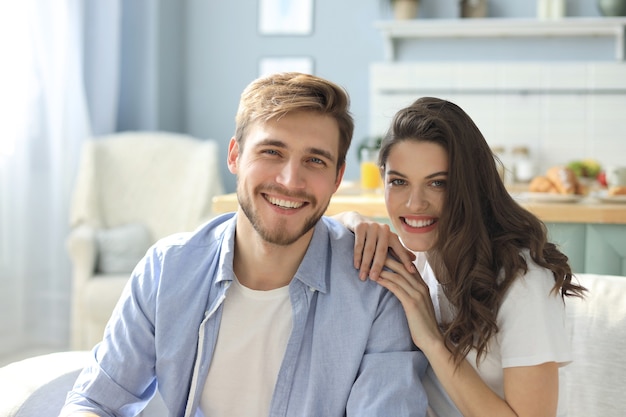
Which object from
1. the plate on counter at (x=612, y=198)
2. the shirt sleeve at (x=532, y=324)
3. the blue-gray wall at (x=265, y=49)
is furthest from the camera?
the blue-gray wall at (x=265, y=49)

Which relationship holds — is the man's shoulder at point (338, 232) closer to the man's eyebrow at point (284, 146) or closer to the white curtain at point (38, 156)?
the man's eyebrow at point (284, 146)

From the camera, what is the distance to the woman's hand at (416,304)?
1539 mm

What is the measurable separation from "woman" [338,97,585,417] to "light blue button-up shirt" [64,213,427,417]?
0.06m

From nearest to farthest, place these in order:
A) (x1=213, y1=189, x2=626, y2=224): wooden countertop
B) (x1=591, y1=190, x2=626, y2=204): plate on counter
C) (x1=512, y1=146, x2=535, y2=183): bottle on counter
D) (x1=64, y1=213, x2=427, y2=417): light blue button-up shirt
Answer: (x1=64, y1=213, x2=427, y2=417): light blue button-up shirt, (x1=213, y1=189, x2=626, y2=224): wooden countertop, (x1=591, y1=190, x2=626, y2=204): plate on counter, (x1=512, y1=146, x2=535, y2=183): bottle on counter

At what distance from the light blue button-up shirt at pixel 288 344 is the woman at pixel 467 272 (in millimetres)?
56

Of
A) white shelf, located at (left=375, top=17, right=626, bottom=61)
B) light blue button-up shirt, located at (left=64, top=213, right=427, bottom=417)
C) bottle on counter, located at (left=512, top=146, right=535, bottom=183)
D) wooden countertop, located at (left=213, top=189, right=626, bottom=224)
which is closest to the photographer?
light blue button-up shirt, located at (left=64, top=213, right=427, bottom=417)

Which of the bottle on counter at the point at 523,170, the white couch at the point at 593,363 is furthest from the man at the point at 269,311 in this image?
the bottle on counter at the point at 523,170

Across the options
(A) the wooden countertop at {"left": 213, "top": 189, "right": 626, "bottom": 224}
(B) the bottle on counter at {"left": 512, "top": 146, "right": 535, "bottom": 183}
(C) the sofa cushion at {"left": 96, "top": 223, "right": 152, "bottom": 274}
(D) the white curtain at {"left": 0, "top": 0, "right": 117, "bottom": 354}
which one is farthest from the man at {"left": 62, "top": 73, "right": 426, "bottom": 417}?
(B) the bottle on counter at {"left": 512, "top": 146, "right": 535, "bottom": 183}

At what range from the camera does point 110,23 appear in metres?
4.82

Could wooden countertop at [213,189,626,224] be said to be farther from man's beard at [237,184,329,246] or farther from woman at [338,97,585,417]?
man's beard at [237,184,329,246]

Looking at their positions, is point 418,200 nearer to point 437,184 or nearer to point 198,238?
point 437,184

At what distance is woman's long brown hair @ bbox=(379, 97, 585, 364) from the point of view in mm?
1537

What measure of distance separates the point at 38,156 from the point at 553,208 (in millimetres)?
2764

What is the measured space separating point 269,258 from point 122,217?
302 centimetres
